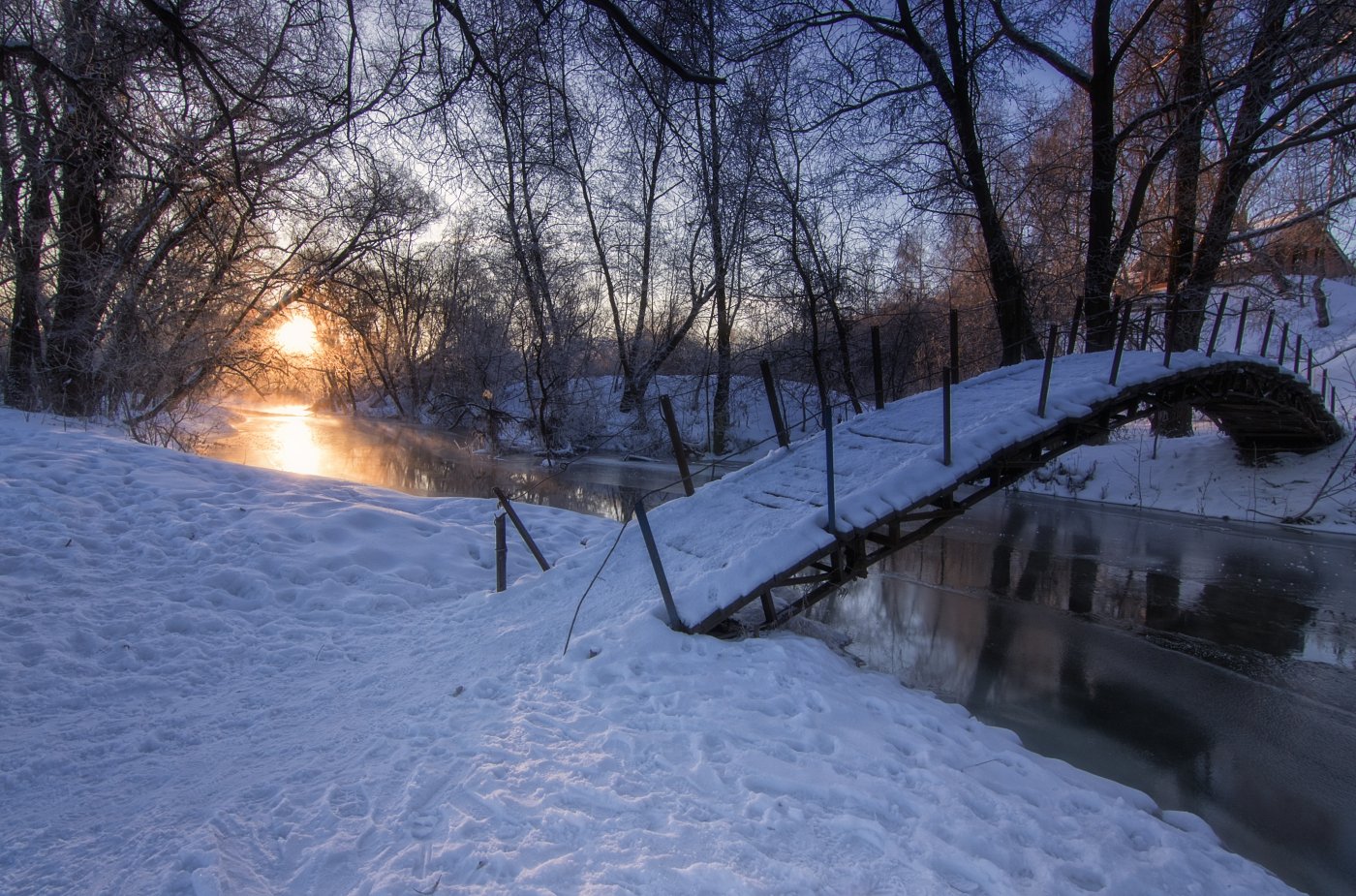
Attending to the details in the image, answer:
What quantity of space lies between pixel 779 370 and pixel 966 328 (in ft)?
43.6

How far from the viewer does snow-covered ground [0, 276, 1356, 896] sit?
2.96 m

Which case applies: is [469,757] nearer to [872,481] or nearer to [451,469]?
[872,481]

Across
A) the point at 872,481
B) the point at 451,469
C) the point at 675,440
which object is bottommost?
the point at 451,469

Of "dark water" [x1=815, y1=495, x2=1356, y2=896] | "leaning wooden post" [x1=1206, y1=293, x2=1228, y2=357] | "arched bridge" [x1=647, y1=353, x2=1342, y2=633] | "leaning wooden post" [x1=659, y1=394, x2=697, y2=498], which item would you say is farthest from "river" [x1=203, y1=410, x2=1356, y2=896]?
"leaning wooden post" [x1=1206, y1=293, x2=1228, y2=357]

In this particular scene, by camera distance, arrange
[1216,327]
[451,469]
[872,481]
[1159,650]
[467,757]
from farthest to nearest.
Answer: [451,469] → [1216,327] → [1159,650] → [872,481] → [467,757]

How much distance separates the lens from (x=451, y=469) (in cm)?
2242

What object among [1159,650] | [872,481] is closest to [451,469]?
[872,481]

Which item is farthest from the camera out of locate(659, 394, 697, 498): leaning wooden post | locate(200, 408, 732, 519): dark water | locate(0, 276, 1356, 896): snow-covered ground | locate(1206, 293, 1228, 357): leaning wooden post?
locate(200, 408, 732, 519): dark water

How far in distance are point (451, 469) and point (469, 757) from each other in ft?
64.8

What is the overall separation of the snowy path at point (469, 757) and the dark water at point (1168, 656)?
4.61 ft

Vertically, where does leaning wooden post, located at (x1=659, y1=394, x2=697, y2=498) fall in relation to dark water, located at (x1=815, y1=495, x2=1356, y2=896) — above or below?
above

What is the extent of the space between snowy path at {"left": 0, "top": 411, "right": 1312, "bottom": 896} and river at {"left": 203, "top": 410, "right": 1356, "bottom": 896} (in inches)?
55.9

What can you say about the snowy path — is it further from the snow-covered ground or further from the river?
the river

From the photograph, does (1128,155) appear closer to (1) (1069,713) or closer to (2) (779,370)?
(2) (779,370)
